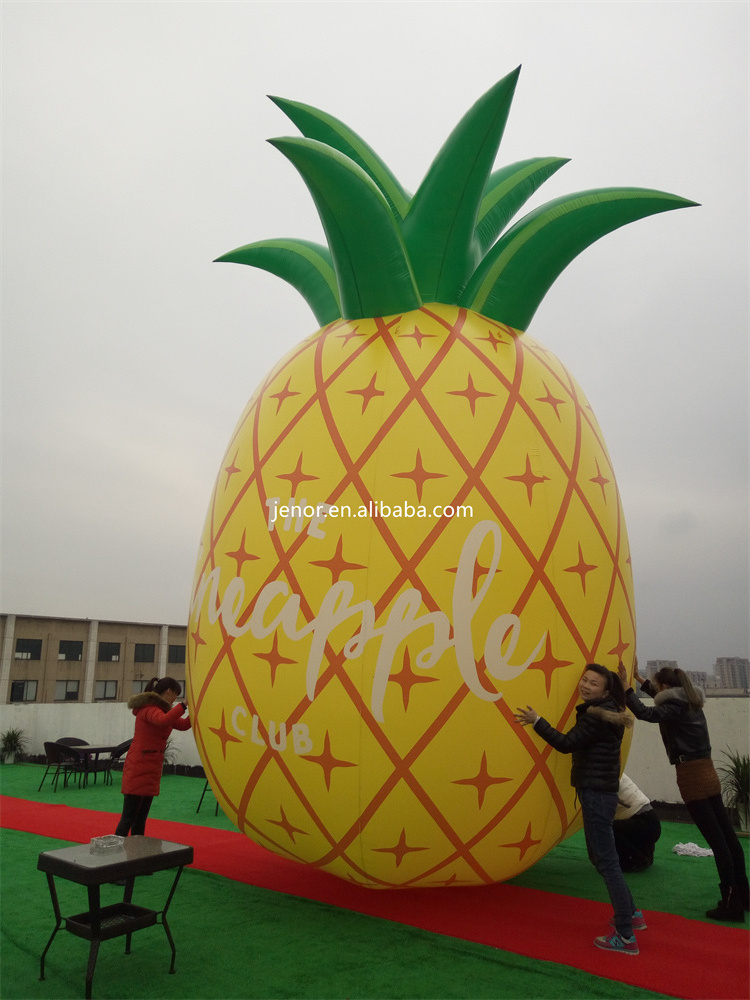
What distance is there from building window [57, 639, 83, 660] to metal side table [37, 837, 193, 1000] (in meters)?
38.0

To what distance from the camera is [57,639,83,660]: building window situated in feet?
126

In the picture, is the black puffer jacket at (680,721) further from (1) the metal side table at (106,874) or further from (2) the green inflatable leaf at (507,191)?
(2) the green inflatable leaf at (507,191)

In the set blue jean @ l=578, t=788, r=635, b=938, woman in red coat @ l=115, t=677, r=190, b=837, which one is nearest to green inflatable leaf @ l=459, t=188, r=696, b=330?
blue jean @ l=578, t=788, r=635, b=938

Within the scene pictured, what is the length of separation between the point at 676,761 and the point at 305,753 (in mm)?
2912

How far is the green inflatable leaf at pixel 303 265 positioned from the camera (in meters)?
5.93

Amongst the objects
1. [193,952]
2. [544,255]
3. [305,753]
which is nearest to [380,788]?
[305,753]

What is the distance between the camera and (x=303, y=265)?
6137mm

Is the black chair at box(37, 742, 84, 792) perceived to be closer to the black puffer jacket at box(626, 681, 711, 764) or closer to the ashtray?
the ashtray

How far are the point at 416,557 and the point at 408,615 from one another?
14.6 inches

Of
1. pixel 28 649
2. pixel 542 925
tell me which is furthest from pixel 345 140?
pixel 28 649

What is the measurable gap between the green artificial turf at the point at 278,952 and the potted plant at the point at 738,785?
2.17m

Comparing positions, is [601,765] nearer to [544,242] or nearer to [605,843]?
[605,843]

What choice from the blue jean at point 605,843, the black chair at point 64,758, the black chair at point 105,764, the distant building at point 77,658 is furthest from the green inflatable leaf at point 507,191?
the distant building at point 77,658

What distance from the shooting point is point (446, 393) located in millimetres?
4770
